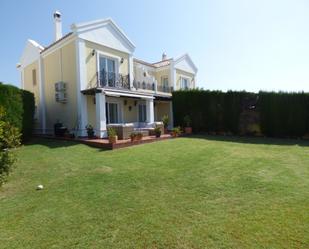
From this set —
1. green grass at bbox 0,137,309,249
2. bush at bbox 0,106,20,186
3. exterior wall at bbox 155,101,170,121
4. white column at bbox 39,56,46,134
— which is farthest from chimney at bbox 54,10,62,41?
bush at bbox 0,106,20,186

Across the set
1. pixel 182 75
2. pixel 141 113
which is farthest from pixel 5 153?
pixel 182 75

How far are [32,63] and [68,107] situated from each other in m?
9.52

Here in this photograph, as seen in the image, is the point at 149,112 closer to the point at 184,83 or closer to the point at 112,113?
the point at 112,113

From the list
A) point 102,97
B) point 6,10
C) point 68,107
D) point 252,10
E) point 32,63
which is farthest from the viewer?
point 32,63

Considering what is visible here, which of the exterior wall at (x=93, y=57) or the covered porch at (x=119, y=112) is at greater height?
the exterior wall at (x=93, y=57)

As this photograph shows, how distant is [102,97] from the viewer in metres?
19.2

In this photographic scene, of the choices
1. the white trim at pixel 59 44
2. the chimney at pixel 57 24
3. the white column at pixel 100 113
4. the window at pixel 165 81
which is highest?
the chimney at pixel 57 24

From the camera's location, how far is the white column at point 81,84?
2027 centimetres

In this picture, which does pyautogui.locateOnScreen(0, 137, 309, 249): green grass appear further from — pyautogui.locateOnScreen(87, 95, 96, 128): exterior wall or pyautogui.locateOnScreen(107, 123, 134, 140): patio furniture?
pyautogui.locateOnScreen(87, 95, 96, 128): exterior wall

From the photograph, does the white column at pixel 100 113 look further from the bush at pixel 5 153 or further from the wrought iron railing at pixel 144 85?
the bush at pixel 5 153

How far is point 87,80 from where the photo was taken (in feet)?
68.9

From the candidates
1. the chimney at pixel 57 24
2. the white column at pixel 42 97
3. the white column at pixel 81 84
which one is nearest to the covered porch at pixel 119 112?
the white column at pixel 81 84

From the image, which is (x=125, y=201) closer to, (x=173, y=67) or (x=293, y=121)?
(x=293, y=121)

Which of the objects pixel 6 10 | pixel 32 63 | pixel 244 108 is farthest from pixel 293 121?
pixel 32 63
